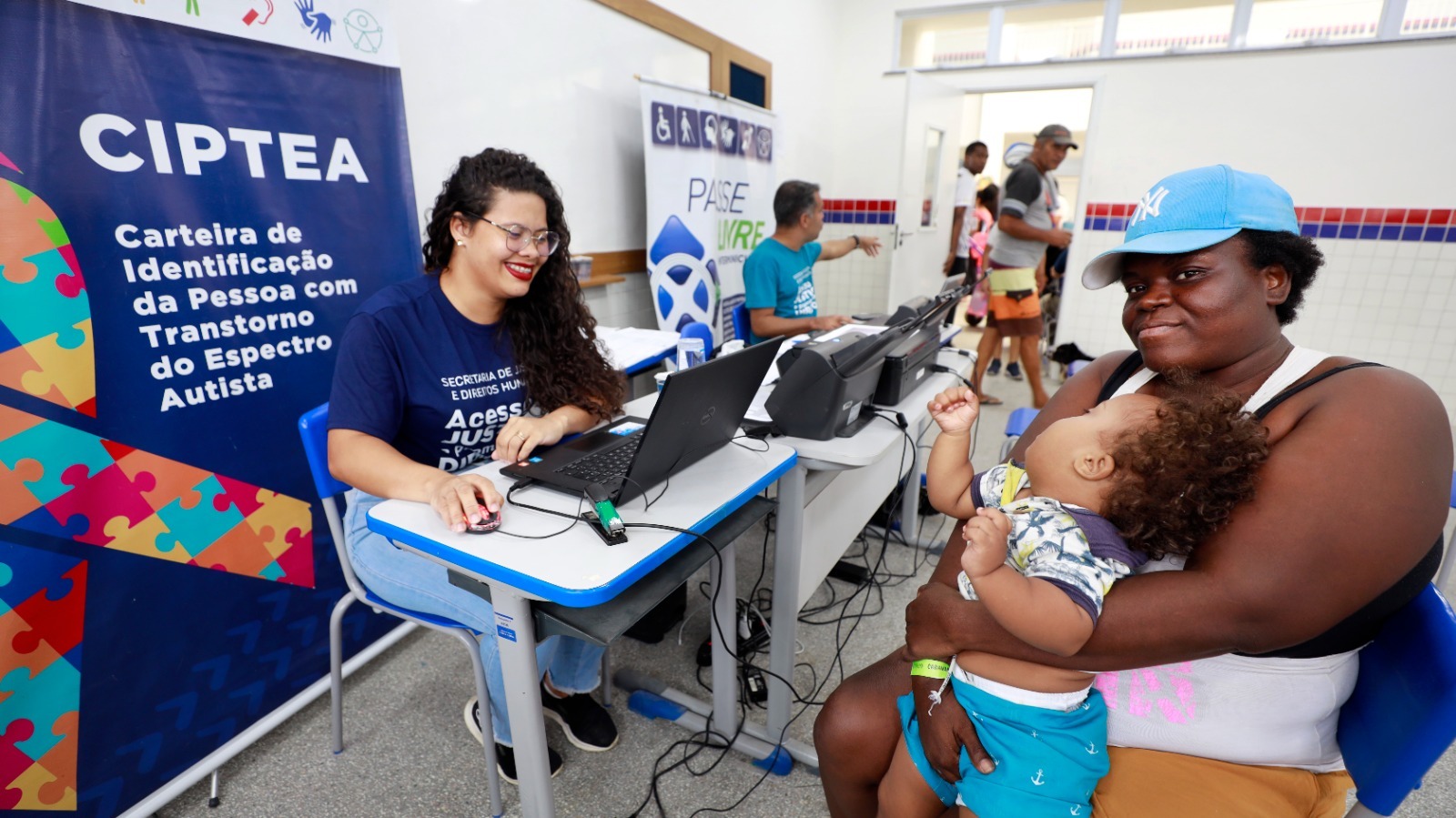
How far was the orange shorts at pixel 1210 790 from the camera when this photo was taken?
815 mm

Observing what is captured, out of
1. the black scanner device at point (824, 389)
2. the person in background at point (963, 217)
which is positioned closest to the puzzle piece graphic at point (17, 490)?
the black scanner device at point (824, 389)

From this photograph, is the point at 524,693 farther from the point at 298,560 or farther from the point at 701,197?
the point at 701,197

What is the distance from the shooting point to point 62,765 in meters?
1.34

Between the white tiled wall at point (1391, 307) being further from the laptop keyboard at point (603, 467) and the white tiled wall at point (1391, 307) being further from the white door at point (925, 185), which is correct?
the laptop keyboard at point (603, 467)

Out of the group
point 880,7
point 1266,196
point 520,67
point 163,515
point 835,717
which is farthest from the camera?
point 880,7

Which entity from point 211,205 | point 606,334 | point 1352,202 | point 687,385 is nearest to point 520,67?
point 606,334

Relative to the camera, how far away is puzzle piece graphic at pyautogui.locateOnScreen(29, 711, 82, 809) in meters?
1.32

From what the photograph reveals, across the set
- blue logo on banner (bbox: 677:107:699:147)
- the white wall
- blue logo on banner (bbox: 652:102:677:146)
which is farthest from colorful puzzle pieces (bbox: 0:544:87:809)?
the white wall

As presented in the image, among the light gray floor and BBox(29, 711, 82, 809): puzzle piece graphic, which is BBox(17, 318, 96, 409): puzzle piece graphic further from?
the light gray floor

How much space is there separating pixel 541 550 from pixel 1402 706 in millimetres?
1065

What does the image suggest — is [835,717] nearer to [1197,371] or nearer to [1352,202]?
[1197,371]

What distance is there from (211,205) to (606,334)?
126 centimetres

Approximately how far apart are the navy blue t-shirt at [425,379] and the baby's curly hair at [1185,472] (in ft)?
3.93

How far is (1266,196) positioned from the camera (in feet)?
2.73
